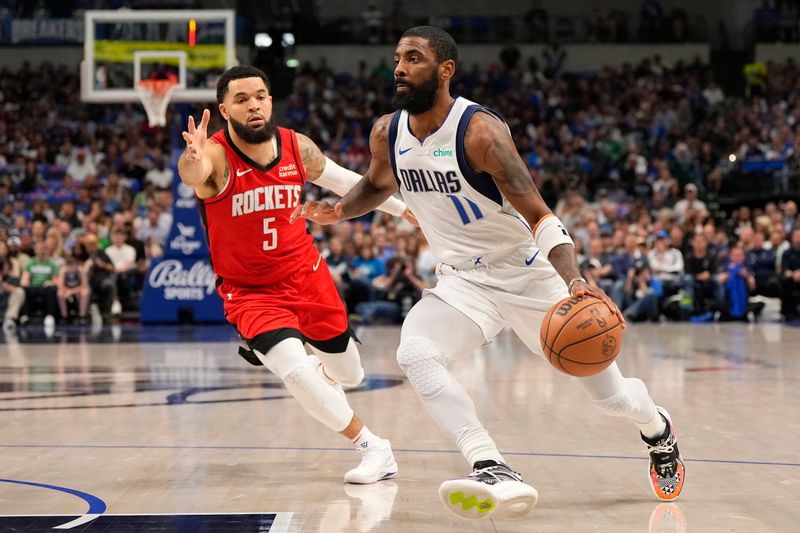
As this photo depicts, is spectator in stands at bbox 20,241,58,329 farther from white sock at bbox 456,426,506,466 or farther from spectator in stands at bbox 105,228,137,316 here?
white sock at bbox 456,426,506,466

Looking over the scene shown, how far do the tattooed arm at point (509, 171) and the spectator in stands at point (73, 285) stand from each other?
12.4 meters


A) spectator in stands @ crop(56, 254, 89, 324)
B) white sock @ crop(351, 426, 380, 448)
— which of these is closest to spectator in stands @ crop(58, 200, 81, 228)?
spectator in stands @ crop(56, 254, 89, 324)

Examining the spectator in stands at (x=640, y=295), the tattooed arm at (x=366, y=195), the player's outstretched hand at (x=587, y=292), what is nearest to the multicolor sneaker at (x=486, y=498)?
the player's outstretched hand at (x=587, y=292)

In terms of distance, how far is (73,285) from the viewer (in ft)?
52.6

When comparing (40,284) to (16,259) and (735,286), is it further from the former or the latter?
(735,286)

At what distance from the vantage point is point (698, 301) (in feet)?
53.2

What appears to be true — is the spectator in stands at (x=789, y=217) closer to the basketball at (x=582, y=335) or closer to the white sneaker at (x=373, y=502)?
the white sneaker at (x=373, y=502)

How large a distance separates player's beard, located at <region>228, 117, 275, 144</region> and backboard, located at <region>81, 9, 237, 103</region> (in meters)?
10.8

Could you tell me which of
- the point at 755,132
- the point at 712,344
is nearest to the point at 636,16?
the point at 755,132

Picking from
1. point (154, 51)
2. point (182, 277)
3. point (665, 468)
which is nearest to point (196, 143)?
point (665, 468)

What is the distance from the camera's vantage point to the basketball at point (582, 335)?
4.21m

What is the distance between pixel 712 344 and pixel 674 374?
3004 mm

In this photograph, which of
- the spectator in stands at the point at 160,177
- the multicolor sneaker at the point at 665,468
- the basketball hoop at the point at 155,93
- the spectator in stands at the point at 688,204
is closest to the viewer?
the multicolor sneaker at the point at 665,468

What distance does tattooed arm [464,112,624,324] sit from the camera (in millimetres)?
4336
